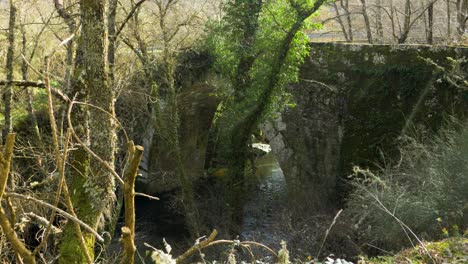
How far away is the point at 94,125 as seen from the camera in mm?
3961

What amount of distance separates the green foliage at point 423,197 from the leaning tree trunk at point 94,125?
3134mm

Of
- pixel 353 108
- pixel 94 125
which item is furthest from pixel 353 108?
pixel 94 125

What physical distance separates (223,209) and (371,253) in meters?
5.89

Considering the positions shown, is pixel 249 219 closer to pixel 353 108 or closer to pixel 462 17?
pixel 353 108

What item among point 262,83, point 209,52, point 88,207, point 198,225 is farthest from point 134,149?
point 209,52

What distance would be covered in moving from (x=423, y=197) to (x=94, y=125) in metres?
4.94

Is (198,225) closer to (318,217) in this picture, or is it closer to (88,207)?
(318,217)

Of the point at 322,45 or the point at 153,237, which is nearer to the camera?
the point at 322,45

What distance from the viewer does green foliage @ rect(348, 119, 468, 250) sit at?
620cm

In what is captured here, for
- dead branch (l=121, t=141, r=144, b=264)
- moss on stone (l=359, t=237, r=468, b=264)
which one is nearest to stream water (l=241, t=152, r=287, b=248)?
moss on stone (l=359, t=237, r=468, b=264)

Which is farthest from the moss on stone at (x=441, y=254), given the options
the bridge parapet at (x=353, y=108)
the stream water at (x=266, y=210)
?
the stream water at (x=266, y=210)

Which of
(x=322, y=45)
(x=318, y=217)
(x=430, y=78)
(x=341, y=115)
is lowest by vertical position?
(x=318, y=217)

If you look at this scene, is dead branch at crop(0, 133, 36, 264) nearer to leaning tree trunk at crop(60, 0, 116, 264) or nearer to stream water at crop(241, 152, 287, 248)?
leaning tree trunk at crop(60, 0, 116, 264)

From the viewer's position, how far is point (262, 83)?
11.3 m
